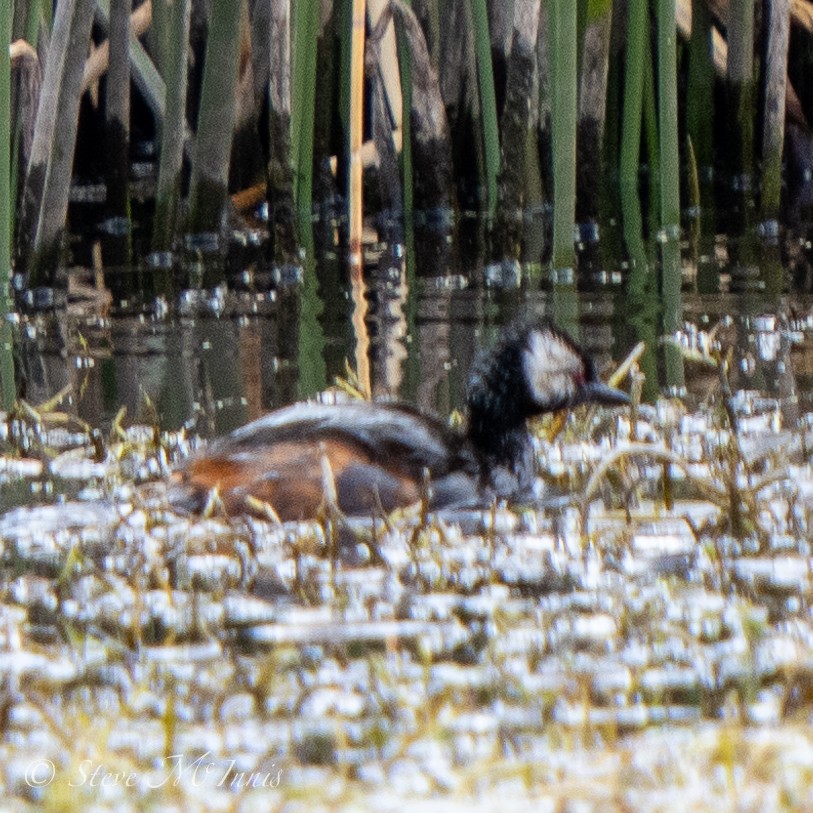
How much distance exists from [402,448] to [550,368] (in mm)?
647

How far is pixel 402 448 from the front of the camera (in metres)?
4.50

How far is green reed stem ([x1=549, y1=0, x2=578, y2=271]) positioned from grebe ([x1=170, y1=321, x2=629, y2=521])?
5.97ft

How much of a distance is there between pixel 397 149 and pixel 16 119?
1.96 meters

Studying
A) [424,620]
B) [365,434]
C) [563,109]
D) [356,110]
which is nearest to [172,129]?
[356,110]

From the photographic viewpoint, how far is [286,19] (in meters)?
7.28

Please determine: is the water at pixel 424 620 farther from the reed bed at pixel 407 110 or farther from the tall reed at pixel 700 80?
the tall reed at pixel 700 80

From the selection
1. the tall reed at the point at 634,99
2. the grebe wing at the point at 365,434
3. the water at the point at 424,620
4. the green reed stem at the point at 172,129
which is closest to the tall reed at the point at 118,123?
the green reed stem at the point at 172,129

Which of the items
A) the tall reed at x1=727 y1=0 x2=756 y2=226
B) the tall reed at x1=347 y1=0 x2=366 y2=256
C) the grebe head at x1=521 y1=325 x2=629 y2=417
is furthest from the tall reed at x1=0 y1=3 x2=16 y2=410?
the tall reed at x1=727 y1=0 x2=756 y2=226

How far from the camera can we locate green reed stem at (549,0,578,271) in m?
6.54

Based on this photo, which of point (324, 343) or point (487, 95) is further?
point (487, 95)

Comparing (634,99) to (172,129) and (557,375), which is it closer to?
(172,129)

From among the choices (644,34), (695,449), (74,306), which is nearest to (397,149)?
(644,34)

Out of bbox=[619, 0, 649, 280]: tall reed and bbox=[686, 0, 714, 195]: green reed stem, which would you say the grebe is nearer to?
bbox=[619, 0, 649, 280]: tall reed

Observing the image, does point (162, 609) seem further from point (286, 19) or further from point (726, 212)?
point (726, 212)
